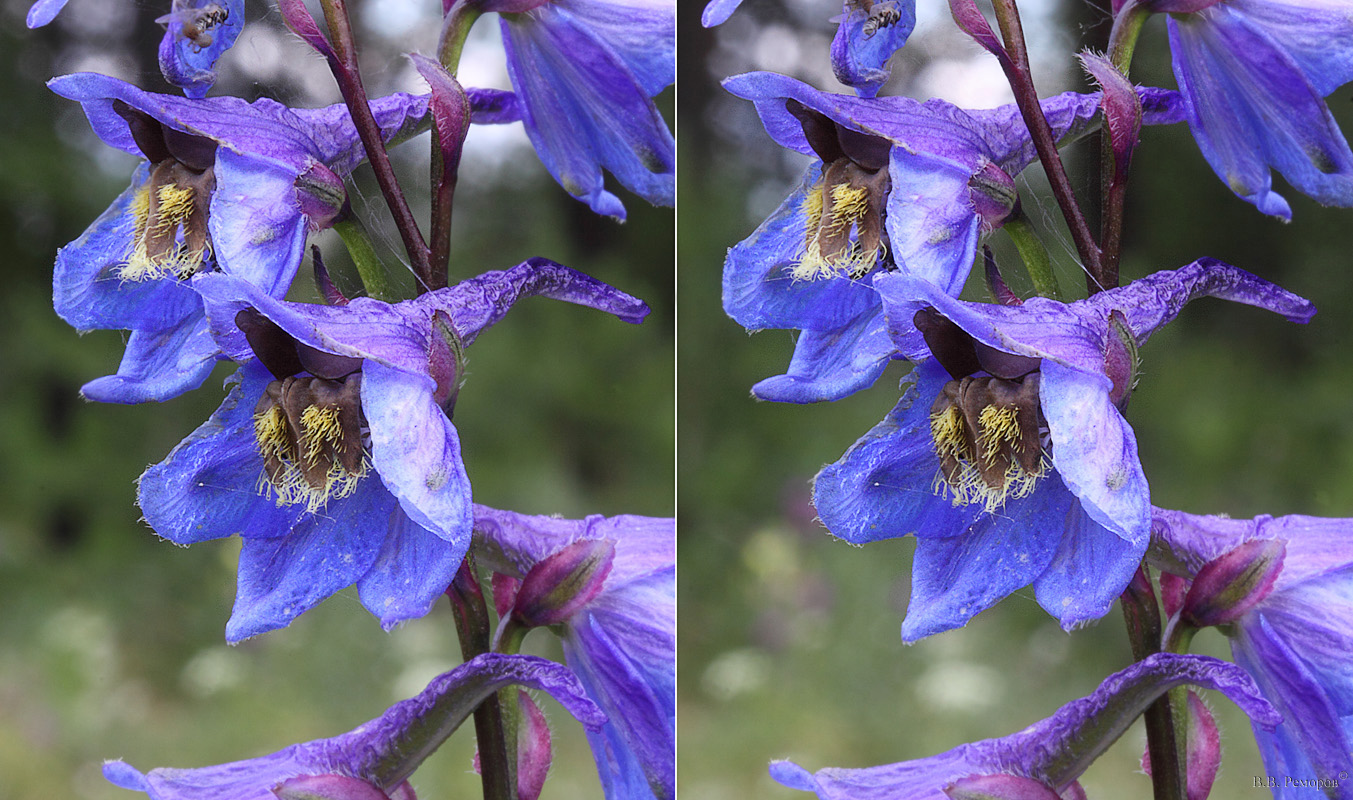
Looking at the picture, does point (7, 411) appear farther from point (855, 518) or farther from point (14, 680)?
point (855, 518)

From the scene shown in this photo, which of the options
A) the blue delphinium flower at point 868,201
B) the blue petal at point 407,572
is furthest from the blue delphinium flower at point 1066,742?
the blue petal at point 407,572

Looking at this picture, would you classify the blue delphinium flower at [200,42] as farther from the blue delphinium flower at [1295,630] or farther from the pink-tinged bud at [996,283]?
the blue delphinium flower at [1295,630]

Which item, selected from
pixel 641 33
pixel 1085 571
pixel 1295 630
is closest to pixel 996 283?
pixel 1085 571

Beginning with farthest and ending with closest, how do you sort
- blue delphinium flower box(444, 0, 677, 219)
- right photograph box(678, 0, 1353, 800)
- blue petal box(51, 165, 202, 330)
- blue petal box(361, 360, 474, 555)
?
blue delphinium flower box(444, 0, 677, 219) → blue petal box(51, 165, 202, 330) → right photograph box(678, 0, 1353, 800) → blue petal box(361, 360, 474, 555)

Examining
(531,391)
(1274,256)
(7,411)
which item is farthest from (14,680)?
(1274,256)

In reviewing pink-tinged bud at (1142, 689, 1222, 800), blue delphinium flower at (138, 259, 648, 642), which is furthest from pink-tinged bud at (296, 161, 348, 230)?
pink-tinged bud at (1142, 689, 1222, 800)

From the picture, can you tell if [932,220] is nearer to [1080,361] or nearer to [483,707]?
[1080,361]

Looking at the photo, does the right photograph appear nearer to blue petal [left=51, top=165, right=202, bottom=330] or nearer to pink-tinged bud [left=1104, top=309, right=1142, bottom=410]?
pink-tinged bud [left=1104, top=309, right=1142, bottom=410]
